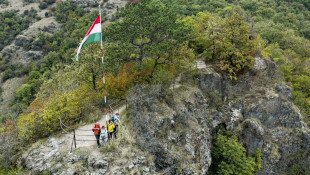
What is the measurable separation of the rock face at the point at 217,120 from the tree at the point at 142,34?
3682 mm

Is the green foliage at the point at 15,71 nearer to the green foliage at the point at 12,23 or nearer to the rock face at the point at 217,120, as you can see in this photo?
the green foliage at the point at 12,23

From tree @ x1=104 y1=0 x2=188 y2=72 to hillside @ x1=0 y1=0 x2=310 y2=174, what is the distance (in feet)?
0.28

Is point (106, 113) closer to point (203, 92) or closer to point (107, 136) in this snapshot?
point (107, 136)

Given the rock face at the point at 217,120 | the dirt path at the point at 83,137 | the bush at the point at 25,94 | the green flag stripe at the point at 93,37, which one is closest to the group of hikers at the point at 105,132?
the dirt path at the point at 83,137

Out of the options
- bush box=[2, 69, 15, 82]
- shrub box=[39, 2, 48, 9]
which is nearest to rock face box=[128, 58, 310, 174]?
bush box=[2, 69, 15, 82]

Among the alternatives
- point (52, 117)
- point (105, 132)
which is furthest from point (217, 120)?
point (52, 117)

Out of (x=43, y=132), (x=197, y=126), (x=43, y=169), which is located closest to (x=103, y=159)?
(x=43, y=169)

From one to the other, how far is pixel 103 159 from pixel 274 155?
61.0 ft

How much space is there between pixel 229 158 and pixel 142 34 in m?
12.5

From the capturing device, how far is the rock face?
25.1m

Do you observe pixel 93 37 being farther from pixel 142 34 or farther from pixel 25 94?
pixel 25 94

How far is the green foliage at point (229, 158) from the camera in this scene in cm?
2946

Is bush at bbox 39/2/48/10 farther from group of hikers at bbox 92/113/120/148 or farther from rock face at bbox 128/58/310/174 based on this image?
group of hikers at bbox 92/113/120/148

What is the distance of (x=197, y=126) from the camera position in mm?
28375
